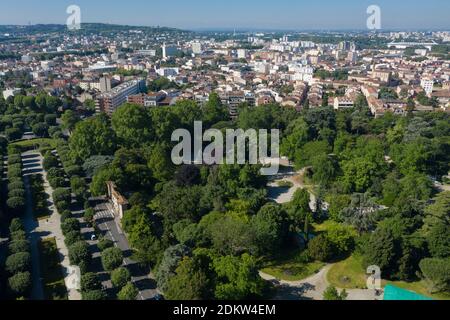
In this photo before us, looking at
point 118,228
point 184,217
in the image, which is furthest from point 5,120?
point 184,217

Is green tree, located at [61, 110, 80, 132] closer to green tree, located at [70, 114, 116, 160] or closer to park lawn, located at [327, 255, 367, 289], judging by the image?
green tree, located at [70, 114, 116, 160]

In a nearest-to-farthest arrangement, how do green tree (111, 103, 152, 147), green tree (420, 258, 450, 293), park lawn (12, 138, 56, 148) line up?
1. green tree (420, 258, 450, 293)
2. green tree (111, 103, 152, 147)
3. park lawn (12, 138, 56, 148)

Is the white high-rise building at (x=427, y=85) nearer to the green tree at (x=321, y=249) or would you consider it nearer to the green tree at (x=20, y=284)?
the green tree at (x=321, y=249)

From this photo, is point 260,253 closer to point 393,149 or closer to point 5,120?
point 393,149

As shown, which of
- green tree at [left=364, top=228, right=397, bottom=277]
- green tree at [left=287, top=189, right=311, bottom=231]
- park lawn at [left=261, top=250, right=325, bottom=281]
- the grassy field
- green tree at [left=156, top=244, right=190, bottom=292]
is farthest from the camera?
green tree at [left=287, top=189, right=311, bottom=231]

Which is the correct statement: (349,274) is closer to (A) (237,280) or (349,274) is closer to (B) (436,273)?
(B) (436,273)

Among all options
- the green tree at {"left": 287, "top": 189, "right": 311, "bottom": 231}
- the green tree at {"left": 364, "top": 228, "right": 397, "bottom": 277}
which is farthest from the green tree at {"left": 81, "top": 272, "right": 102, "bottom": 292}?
the green tree at {"left": 364, "top": 228, "right": 397, "bottom": 277}
